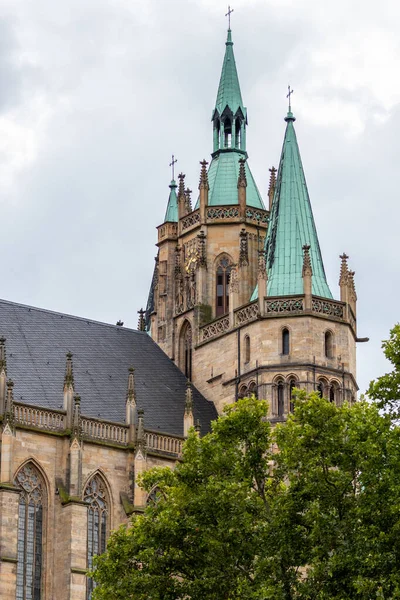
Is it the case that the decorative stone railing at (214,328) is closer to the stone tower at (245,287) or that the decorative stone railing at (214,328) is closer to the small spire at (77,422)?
the stone tower at (245,287)

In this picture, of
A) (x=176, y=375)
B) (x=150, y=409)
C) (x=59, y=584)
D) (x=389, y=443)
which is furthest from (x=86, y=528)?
(x=389, y=443)

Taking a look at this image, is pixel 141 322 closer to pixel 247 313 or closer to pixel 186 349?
pixel 186 349

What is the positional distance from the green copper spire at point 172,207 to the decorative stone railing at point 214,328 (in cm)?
798

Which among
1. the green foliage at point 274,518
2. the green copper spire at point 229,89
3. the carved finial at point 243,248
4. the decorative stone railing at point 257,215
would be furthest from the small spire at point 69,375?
the green copper spire at point 229,89

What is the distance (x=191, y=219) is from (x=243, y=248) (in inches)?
174

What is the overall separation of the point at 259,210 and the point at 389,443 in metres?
34.3

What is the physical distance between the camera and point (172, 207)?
265ft

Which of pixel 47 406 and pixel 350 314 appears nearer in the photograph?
pixel 47 406

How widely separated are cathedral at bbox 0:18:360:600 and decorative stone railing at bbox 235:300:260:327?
0.07m

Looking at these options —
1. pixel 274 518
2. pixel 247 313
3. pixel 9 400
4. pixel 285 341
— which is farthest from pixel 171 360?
pixel 274 518

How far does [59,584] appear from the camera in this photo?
59656 mm

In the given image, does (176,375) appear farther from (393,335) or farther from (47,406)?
(393,335)

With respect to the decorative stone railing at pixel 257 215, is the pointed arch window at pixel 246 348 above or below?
below

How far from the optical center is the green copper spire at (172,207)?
Result: 79562mm
